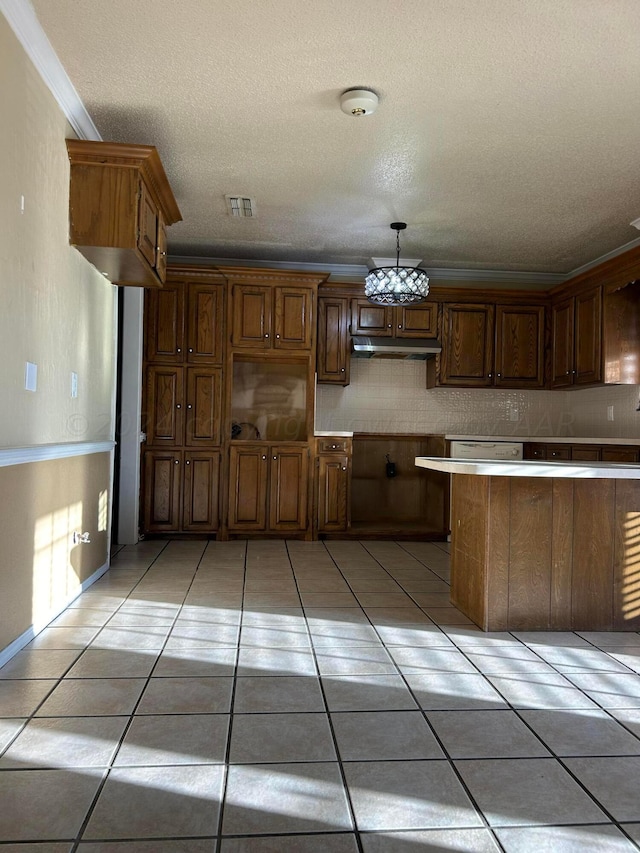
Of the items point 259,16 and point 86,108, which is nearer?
point 259,16

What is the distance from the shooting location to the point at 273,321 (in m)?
5.46

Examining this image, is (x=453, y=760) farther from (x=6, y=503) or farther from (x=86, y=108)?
(x=86, y=108)

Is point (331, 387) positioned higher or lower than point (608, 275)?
lower

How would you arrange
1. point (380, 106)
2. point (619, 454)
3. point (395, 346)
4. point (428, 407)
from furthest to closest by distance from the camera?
point (428, 407)
point (395, 346)
point (619, 454)
point (380, 106)

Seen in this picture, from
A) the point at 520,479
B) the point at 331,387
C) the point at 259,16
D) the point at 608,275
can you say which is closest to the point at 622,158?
the point at 608,275

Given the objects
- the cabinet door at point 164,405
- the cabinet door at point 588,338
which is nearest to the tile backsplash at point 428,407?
the cabinet door at point 588,338

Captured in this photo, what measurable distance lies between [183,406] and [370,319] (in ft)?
5.99

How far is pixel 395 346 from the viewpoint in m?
5.73

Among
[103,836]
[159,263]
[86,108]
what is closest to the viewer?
[103,836]

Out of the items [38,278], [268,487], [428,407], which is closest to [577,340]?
[428,407]

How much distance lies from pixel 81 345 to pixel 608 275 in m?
3.90

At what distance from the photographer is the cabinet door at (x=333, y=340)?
18.9 feet

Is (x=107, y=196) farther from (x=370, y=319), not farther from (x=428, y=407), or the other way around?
(x=428, y=407)

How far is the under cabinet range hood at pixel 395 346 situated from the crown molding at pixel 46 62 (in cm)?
286
